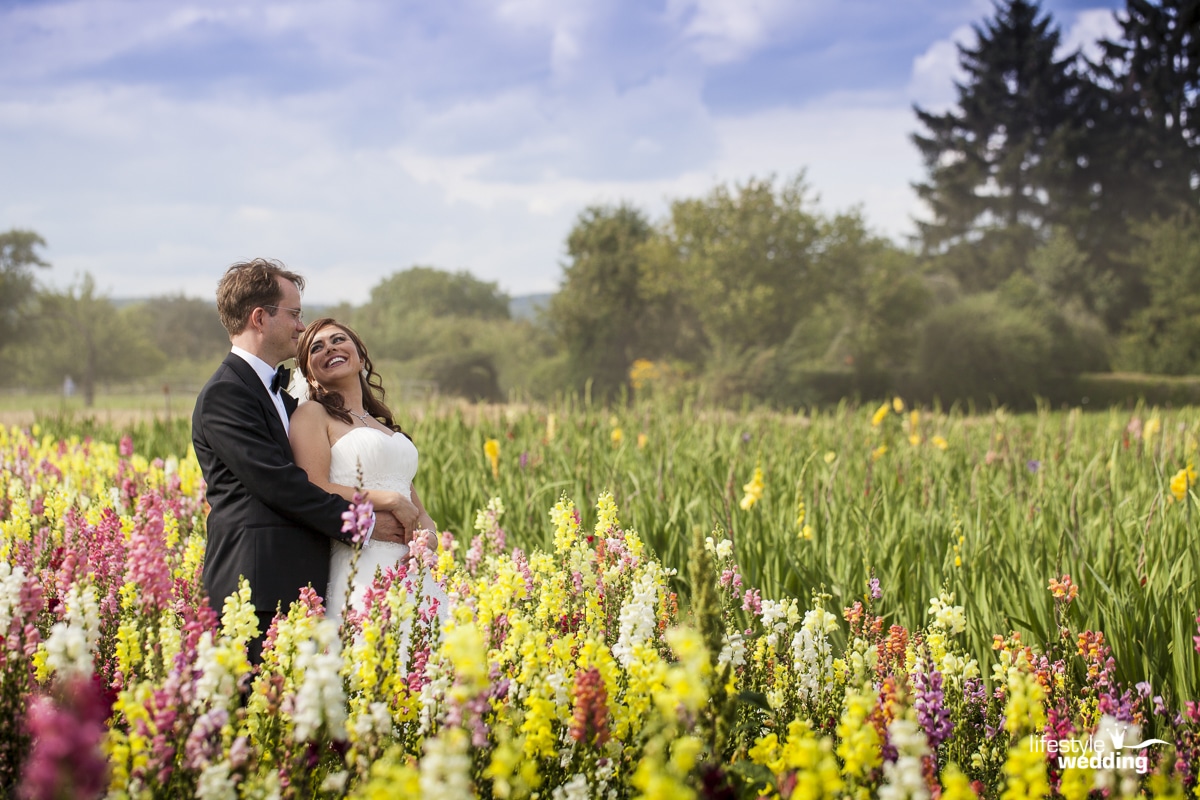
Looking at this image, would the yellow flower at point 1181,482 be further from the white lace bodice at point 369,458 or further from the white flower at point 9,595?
the white flower at point 9,595

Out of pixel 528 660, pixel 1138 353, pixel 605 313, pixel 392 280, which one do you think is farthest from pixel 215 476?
pixel 392 280

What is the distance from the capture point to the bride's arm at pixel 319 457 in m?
3.10

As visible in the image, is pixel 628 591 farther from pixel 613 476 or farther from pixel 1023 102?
pixel 1023 102

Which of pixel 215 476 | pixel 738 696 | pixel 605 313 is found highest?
pixel 605 313

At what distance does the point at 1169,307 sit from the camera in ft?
127

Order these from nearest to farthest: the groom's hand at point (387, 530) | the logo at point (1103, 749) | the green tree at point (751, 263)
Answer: the logo at point (1103, 749), the groom's hand at point (387, 530), the green tree at point (751, 263)

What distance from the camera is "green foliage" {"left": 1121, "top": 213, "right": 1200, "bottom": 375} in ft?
123

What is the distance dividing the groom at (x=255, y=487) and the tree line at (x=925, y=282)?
23.6 metres

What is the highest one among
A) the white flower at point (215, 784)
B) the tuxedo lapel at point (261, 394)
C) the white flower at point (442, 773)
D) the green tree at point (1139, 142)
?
the green tree at point (1139, 142)

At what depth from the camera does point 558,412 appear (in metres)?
9.54

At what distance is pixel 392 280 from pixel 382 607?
76489 millimetres

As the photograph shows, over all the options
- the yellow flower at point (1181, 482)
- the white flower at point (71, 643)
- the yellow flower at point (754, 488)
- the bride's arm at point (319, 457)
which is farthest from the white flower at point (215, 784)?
the yellow flower at point (1181, 482)

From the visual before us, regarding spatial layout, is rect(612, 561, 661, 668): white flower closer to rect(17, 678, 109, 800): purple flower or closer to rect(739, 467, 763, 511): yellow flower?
rect(17, 678, 109, 800): purple flower

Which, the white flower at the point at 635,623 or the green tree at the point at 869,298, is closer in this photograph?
the white flower at the point at 635,623
